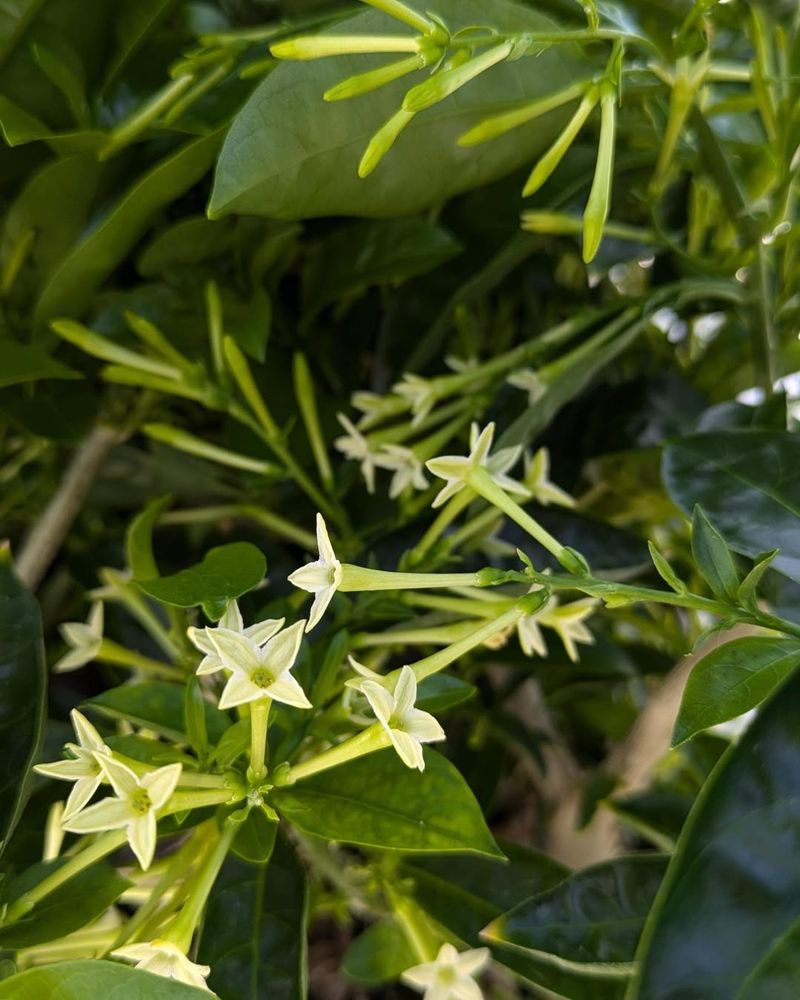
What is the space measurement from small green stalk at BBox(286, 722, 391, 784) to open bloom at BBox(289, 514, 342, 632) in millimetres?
43

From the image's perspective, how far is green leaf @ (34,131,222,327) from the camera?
395 millimetres

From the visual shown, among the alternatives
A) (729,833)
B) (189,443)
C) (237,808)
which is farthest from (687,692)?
(189,443)

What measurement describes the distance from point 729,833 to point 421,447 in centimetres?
24

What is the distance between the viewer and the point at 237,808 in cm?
34

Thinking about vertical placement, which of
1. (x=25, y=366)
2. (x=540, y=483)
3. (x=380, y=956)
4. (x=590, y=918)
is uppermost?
(x=25, y=366)

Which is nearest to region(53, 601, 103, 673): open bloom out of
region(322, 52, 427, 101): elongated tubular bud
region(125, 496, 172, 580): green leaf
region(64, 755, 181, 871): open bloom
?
region(125, 496, 172, 580): green leaf

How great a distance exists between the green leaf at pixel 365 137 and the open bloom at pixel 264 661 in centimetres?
16

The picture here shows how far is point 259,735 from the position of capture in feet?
1.05

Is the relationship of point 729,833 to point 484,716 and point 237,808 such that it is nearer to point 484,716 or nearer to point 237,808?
point 237,808

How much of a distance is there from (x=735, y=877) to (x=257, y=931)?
0.20 metres

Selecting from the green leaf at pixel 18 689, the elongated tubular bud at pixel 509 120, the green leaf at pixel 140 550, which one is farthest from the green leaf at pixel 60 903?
the elongated tubular bud at pixel 509 120

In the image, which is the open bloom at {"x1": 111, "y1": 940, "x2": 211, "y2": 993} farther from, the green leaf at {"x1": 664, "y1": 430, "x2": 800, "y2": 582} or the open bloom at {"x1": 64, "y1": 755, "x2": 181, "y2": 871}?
the green leaf at {"x1": 664, "y1": 430, "x2": 800, "y2": 582}

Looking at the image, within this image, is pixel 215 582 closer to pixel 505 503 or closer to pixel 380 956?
pixel 505 503

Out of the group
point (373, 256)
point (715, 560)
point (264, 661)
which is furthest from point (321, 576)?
point (373, 256)
